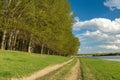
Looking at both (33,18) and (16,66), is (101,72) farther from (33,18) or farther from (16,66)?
(33,18)

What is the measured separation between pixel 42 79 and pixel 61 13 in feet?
127

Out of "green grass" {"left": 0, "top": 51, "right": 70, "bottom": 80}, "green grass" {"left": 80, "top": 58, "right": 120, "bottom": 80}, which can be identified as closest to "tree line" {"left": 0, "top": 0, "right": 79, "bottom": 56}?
"green grass" {"left": 0, "top": 51, "right": 70, "bottom": 80}

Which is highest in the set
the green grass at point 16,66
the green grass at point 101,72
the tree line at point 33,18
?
the tree line at point 33,18

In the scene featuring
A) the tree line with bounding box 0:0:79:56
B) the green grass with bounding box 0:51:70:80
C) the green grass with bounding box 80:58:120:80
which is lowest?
the green grass with bounding box 80:58:120:80

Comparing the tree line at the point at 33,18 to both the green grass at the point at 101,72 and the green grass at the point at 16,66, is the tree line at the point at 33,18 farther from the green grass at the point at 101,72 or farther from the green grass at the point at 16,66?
the green grass at the point at 101,72

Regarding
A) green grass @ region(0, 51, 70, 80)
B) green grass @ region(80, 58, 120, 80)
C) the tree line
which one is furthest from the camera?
the tree line

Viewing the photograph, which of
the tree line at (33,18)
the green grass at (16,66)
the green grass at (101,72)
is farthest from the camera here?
the tree line at (33,18)

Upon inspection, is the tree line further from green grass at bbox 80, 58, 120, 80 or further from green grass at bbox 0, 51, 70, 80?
green grass at bbox 80, 58, 120, 80

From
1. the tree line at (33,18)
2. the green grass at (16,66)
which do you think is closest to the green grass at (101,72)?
the green grass at (16,66)

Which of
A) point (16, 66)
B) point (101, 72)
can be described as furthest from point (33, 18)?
point (16, 66)

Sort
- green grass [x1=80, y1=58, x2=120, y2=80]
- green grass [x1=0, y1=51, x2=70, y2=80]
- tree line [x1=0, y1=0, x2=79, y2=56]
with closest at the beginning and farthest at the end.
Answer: green grass [x1=0, y1=51, x2=70, y2=80] → green grass [x1=80, y1=58, x2=120, y2=80] → tree line [x1=0, y1=0, x2=79, y2=56]

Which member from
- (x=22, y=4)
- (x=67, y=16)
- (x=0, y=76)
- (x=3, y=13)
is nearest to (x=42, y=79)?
(x=0, y=76)

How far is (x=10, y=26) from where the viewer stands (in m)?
37.2

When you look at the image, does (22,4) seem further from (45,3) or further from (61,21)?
(61,21)
